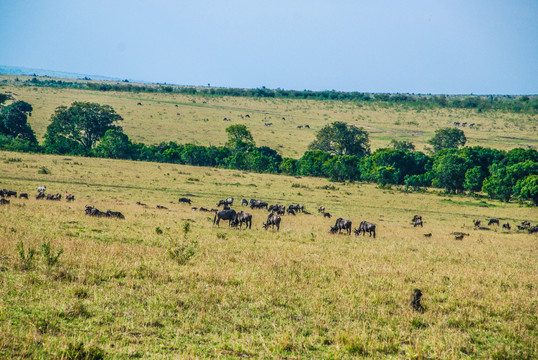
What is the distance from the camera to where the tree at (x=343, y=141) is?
101 meters

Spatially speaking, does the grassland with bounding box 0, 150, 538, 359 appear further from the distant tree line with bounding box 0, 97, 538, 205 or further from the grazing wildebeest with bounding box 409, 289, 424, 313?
the distant tree line with bounding box 0, 97, 538, 205

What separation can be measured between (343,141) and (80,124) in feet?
208

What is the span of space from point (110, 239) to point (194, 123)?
114750 mm

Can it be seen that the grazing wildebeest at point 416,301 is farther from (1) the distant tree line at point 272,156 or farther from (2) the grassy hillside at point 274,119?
(2) the grassy hillside at point 274,119

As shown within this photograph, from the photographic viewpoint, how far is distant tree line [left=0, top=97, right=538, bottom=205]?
71375mm

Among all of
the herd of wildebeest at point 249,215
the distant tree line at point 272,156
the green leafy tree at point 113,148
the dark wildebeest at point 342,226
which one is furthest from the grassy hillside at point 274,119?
the dark wildebeest at point 342,226

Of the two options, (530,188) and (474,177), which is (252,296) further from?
(474,177)

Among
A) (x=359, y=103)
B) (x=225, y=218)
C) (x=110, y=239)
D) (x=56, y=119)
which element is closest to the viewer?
(x=110, y=239)

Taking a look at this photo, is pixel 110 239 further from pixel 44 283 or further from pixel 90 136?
pixel 90 136

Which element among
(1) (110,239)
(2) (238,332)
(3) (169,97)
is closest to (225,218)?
(1) (110,239)

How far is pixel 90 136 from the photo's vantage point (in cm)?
9100

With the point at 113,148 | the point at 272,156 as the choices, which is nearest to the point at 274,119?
the point at 272,156

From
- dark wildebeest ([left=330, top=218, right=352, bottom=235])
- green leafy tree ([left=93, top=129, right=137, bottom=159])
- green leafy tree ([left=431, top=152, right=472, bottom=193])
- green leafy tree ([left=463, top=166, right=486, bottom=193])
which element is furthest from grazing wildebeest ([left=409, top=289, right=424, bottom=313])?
green leafy tree ([left=93, top=129, right=137, bottom=159])

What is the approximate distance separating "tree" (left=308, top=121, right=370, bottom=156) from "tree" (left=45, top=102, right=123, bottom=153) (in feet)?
171
